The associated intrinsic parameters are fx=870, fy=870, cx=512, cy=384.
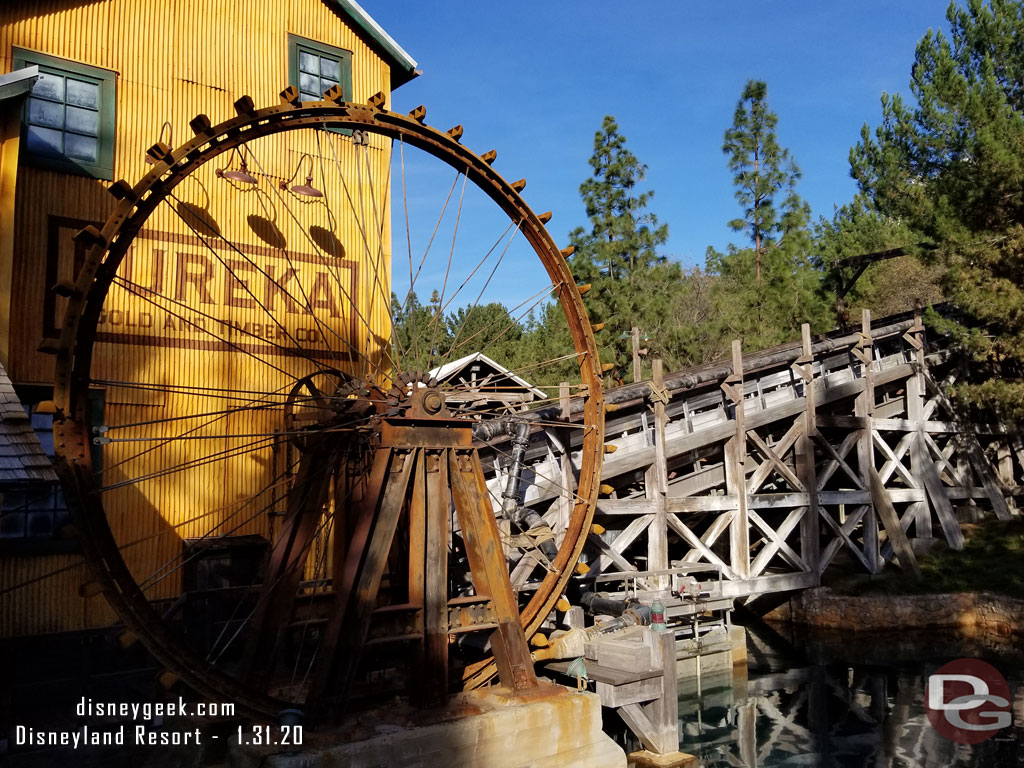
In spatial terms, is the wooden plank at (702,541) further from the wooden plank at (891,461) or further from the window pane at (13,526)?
the window pane at (13,526)

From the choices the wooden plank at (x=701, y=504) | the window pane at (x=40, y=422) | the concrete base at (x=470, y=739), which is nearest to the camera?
the concrete base at (x=470, y=739)

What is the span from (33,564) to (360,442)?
4245mm

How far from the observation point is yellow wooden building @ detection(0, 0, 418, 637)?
9.08 m

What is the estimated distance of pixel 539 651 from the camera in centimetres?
807

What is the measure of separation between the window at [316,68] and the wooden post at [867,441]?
10.6 m

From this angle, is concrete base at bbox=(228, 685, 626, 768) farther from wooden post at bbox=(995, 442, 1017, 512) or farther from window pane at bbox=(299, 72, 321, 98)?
wooden post at bbox=(995, 442, 1017, 512)

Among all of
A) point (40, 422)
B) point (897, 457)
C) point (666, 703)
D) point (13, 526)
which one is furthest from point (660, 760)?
point (897, 457)

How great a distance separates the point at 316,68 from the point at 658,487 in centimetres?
774

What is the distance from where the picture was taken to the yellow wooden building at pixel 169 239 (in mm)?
9078

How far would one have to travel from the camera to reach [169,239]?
33.3 ft

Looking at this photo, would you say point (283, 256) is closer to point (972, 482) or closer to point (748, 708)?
point (748, 708)

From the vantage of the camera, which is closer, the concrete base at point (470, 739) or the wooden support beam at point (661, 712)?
the concrete base at point (470, 739)

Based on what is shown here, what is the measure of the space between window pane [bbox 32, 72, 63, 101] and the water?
1029 centimetres

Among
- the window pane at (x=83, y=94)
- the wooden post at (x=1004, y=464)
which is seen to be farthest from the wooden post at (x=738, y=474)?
the window pane at (x=83, y=94)
